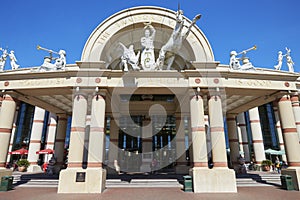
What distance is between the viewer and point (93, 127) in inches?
424

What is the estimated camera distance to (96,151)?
34.2 ft

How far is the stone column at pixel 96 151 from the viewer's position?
32.5 feet

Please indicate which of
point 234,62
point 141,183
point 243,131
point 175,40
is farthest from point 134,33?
point 243,131

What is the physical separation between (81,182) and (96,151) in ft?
5.56

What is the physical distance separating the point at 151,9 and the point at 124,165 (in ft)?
48.0

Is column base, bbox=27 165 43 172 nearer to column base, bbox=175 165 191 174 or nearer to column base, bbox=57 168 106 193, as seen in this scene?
column base, bbox=57 168 106 193

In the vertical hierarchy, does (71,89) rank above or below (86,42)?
below

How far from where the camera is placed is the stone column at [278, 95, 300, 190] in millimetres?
10828

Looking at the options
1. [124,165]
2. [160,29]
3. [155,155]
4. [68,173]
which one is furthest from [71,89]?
[155,155]

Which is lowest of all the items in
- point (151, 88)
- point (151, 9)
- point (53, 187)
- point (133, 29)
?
point (53, 187)

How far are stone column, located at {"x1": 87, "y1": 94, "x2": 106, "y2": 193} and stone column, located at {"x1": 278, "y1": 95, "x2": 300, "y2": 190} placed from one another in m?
10.7

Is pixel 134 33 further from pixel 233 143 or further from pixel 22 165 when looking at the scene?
pixel 22 165

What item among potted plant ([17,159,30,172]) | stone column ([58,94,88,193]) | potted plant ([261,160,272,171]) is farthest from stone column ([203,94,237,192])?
potted plant ([17,159,30,172])

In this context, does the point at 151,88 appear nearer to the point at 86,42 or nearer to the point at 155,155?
the point at 86,42
